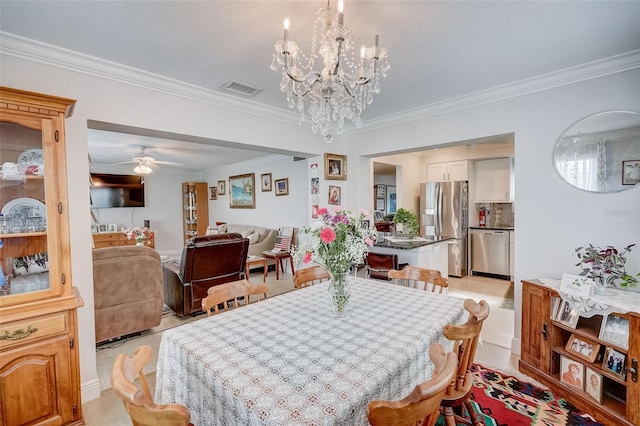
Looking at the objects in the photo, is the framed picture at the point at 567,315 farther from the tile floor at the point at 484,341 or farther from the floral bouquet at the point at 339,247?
the floral bouquet at the point at 339,247

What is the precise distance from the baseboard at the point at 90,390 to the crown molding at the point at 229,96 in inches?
90.4

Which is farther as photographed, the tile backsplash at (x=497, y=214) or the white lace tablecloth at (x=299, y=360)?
the tile backsplash at (x=497, y=214)

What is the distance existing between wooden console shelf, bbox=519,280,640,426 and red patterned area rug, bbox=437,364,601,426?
0.09 meters

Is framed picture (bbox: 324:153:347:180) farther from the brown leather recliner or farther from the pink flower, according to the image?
the pink flower

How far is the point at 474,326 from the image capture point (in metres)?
1.33

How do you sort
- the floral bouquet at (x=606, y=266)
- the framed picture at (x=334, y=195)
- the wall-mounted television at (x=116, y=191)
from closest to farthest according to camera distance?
the floral bouquet at (x=606, y=266) → the framed picture at (x=334, y=195) → the wall-mounted television at (x=116, y=191)

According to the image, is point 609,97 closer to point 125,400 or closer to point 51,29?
point 125,400

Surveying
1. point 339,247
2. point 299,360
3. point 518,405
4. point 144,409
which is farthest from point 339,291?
point 518,405

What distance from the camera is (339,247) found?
5.40ft

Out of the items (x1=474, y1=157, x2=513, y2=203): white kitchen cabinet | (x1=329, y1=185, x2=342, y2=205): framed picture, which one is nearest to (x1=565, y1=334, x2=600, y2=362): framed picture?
(x1=329, y1=185, x2=342, y2=205): framed picture

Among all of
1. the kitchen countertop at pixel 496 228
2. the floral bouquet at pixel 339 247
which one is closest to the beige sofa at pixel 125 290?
the floral bouquet at pixel 339 247

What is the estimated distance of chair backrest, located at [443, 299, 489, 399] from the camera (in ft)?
4.20

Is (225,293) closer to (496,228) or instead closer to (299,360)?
(299,360)

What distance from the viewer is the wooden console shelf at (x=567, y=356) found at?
1.72 meters
